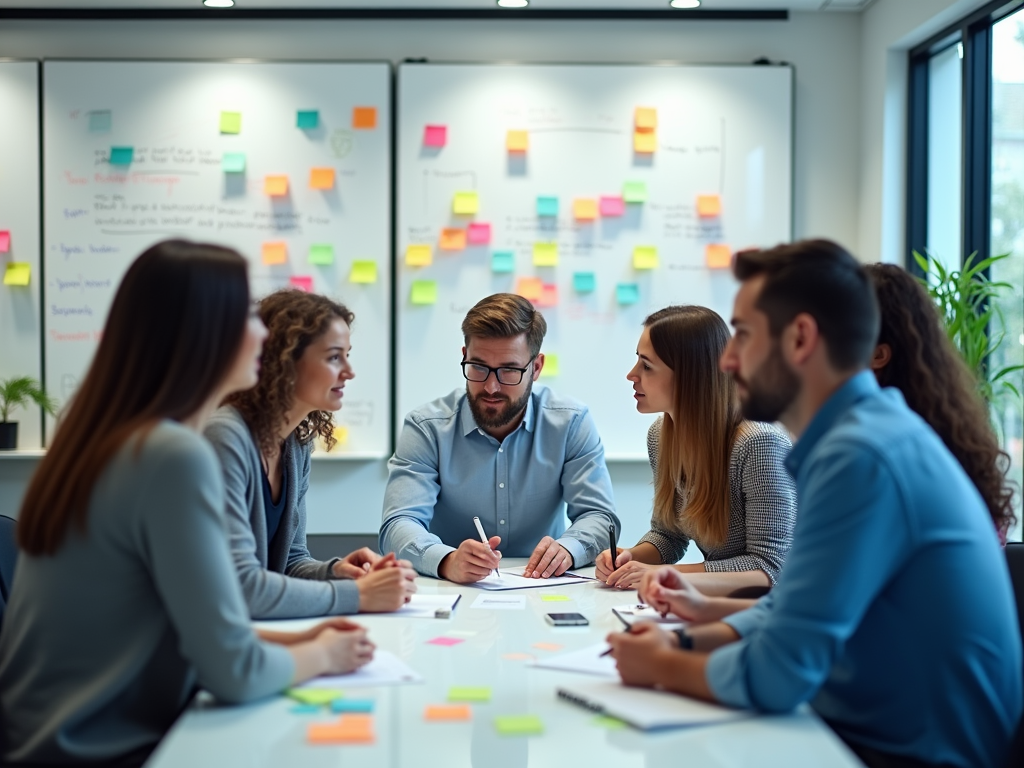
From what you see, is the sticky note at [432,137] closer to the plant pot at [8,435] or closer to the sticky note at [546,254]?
the sticky note at [546,254]

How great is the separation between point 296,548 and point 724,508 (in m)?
0.99

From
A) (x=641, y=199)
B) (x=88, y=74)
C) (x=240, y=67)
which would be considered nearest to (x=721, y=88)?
(x=641, y=199)

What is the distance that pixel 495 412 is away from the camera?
9.26 feet

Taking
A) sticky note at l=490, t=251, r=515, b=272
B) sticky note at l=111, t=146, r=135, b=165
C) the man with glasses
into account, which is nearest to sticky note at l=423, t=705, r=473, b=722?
the man with glasses

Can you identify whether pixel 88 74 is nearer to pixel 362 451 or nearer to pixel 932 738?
pixel 362 451

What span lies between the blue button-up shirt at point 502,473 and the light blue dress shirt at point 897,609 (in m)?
1.39

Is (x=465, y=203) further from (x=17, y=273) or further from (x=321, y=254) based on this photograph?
(x=17, y=273)

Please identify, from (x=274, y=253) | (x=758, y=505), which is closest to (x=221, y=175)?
(x=274, y=253)

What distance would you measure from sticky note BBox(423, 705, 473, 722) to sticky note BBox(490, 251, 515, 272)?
3080 millimetres

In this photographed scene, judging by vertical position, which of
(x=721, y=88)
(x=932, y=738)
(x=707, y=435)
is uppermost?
(x=721, y=88)

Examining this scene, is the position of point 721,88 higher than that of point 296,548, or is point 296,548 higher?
point 721,88

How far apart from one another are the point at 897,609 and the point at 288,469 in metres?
1.33

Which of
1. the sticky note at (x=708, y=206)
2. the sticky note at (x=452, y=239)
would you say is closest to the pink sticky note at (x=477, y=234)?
the sticky note at (x=452, y=239)

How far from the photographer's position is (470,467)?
2.85 m
